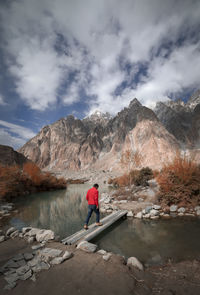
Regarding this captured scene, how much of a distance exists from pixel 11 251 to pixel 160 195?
10.5 metres

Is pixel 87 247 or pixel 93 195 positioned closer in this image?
pixel 87 247

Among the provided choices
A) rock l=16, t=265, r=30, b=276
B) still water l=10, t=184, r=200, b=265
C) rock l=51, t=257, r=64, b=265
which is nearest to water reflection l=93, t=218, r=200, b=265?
still water l=10, t=184, r=200, b=265

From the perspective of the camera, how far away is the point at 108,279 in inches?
141

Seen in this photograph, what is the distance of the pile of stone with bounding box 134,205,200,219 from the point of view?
1016cm

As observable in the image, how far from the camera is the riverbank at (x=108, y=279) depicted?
3.22 metres

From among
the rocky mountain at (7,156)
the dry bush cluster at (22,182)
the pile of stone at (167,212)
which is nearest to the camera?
the pile of stone at (167,212)

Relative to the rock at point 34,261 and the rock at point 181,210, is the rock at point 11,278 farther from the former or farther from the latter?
the rock at point 181,210

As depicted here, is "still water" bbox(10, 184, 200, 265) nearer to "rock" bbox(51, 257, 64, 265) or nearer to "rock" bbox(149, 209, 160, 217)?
"rock" bbox(149, 209, 160, 217)

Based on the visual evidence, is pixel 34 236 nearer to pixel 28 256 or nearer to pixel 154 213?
pixel 28 256

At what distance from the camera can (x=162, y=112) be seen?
91312mm

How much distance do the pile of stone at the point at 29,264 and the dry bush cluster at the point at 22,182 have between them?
15901 mm

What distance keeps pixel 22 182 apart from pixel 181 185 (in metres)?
24.0

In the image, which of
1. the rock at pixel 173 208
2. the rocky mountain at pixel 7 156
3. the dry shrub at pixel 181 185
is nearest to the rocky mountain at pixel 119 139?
the rocky mountain at pixel 7 156

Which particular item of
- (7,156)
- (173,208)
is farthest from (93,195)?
(7,156)
